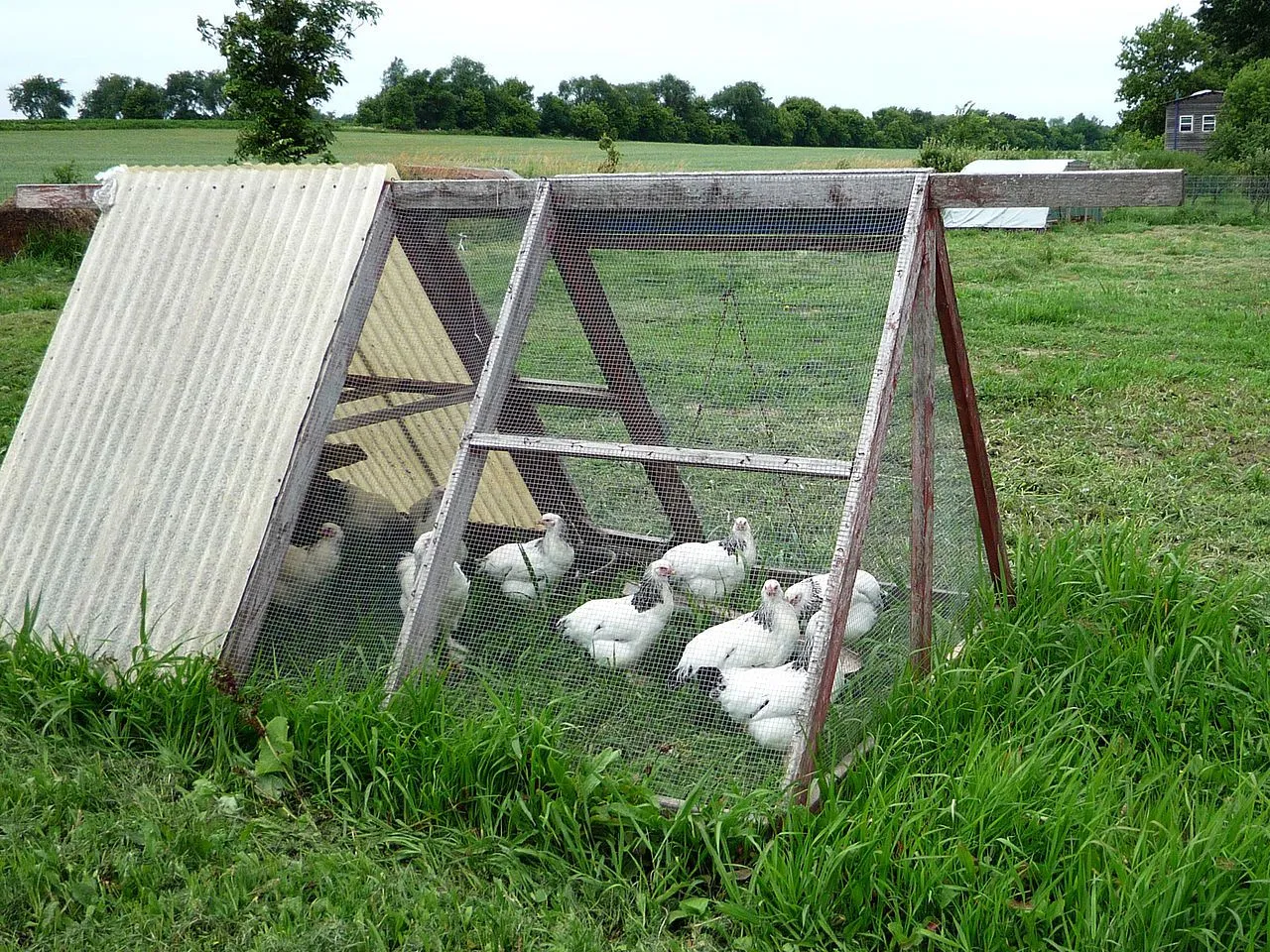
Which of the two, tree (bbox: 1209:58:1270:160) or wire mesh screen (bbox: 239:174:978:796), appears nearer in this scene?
wire mesh screen (bbox: 239:174:978:796)

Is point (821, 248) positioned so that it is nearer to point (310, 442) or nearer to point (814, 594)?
point (814, 594)

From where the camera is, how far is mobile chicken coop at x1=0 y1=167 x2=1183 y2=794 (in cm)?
319

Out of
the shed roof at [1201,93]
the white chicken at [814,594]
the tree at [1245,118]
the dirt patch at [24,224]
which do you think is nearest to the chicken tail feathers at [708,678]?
the white chicken at [814,594]

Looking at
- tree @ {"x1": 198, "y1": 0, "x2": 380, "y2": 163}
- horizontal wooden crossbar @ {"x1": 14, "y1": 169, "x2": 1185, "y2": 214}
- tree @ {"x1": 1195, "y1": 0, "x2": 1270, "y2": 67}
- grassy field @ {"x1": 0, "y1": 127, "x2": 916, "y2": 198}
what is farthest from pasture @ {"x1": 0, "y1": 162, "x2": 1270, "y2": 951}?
tree @ {"x1": 1195, "y1": 0, "x2": 1270, "y2": 67}

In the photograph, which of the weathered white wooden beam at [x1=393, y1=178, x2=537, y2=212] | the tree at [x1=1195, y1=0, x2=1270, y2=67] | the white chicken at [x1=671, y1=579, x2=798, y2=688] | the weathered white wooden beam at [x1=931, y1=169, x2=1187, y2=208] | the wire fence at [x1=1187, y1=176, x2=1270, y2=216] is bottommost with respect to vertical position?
the white chicken at [x1=671, y1=579, x2=798, y2=688]

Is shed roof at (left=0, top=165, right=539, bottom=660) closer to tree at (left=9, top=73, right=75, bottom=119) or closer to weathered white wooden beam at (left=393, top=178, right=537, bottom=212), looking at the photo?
weathered white wooden beam at (left=393, top=178, right=537, bottom=212)

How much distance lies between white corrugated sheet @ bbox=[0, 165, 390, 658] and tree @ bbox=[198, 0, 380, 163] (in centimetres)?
1432

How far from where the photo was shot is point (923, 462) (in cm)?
321

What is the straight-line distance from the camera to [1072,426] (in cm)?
659

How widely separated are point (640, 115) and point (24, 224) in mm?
46469

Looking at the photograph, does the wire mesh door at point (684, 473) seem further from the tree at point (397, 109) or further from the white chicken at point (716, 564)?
the tree at point (397, 109)

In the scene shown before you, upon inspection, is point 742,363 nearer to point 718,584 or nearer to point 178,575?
point 718,584

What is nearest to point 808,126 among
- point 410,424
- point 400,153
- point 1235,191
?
point 400,153

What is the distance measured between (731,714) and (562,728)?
522 mm
